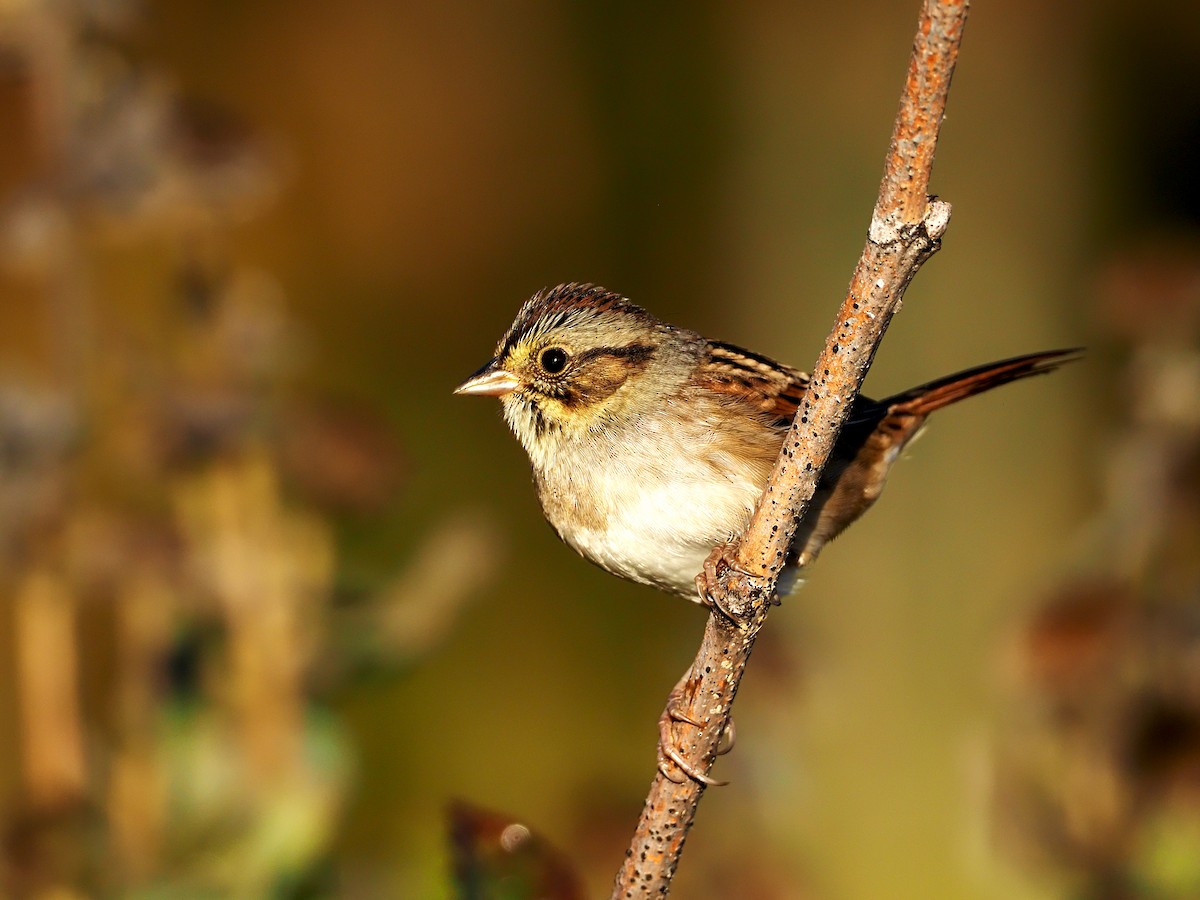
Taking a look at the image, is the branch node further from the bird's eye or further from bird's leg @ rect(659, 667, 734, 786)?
the bird's eye

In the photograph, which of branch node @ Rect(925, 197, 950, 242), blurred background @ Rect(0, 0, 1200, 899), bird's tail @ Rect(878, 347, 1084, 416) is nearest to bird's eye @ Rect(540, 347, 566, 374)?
blurred background @ Rect(0, 0, 1200, 899)

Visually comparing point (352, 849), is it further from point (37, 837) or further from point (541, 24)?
point (541, 24)

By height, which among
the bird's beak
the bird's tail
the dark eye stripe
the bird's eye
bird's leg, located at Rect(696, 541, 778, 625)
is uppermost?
the bird's tail

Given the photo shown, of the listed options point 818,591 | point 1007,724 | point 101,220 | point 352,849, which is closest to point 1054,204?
point 818,591

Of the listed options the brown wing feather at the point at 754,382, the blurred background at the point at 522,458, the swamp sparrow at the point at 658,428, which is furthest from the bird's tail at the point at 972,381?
the blurred background at the point at 522,458

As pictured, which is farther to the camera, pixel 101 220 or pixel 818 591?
Result: pixel 818 591

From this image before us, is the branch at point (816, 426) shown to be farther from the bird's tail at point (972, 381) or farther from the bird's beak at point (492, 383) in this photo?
the bird's tail at point (972, 381)

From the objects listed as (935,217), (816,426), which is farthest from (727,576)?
(935,217)

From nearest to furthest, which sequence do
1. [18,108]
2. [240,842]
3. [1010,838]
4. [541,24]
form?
[240,842]
[1010,838]
[18,108]
[541,24]
